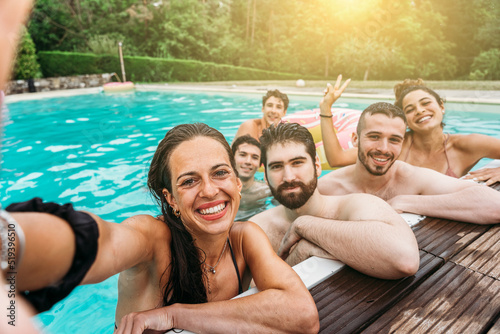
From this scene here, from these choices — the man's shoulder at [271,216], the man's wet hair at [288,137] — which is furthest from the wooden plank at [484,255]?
the man's shoulder at [271,216]

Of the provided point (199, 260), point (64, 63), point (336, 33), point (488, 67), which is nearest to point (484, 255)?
point (199, 260)

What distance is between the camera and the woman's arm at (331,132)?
379 cm

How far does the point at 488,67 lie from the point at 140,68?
81.6 ft

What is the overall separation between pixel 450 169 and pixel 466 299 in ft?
9.06

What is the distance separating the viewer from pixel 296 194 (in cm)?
260

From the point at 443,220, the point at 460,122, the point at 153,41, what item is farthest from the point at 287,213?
the point at 153,41

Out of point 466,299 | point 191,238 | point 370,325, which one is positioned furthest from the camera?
point 191,238

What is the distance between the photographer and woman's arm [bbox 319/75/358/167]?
3785 millimetres

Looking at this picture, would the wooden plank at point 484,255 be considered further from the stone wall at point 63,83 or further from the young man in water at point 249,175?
the stone wall at point 63,83

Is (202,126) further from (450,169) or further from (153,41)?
(153,41)

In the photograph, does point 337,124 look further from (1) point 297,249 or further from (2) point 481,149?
(1) point 297,249

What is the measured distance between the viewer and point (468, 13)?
26.4m

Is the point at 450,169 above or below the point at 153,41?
below

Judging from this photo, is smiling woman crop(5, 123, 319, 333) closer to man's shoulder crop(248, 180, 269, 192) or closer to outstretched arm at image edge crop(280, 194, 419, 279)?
outstretched arm at image edge crop(280, 194, 419, 279)
